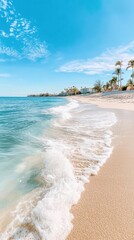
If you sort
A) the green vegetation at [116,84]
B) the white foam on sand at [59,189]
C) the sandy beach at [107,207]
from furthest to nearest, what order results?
the green vegetation at [116,84] < the white foam on sand at [59,189] < the sandy beach at [107,207]

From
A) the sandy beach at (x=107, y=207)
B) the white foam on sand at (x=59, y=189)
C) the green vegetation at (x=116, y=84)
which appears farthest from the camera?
the green vegetation at (x=116, y=84)

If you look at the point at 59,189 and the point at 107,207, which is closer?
the point at 107,207

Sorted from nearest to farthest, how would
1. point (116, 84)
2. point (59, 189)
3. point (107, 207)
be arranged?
point (107, 207), point (59, 189), point (116, 84)

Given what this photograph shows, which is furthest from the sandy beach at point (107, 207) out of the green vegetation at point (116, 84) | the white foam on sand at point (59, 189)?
the green vegetation at point (116, 84)

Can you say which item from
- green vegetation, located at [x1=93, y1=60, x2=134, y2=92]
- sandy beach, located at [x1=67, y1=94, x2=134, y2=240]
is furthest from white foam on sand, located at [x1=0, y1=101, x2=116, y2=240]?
green vegetation, located at [x1=93, y1=60, x2=134, y2=92]

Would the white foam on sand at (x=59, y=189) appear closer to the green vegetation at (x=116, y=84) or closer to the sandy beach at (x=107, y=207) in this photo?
the sandy beach at (x=107, y=207)

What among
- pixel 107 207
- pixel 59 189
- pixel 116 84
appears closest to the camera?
pixel 107 207

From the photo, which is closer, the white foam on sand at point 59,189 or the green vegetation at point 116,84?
the white foam on sand at point 59,189

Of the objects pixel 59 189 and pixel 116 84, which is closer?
pixel 59 189

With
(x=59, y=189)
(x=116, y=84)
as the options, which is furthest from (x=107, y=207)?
(x=116, y=84)

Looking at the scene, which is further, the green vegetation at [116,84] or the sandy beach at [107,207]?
the green vegetation at [116,84]

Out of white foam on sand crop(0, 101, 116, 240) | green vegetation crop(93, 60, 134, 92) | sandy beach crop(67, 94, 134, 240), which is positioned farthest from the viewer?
green vegetation crop(93, 60, 134, 92)

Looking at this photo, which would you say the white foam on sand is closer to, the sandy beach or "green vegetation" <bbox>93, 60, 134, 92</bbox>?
the sandy beach

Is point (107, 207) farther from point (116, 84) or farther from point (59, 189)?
point (116, 84)
